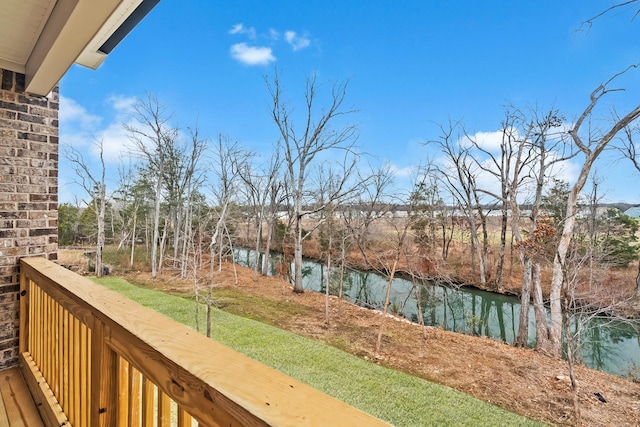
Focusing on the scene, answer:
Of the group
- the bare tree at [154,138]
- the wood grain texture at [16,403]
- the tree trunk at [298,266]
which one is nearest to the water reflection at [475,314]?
the tree trunk at [298,266]

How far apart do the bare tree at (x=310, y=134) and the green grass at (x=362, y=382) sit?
530cm

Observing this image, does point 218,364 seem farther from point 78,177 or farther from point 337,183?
point 78,177

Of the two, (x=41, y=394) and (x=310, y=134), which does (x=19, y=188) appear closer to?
(x=41, y=394)

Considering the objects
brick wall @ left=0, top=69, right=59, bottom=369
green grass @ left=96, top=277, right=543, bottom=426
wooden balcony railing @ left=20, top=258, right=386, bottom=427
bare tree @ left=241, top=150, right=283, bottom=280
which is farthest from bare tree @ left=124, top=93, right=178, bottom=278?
wooden balcony railing @ left=20, top=258, right=386, bottom=427

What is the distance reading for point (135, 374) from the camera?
36.9 inches

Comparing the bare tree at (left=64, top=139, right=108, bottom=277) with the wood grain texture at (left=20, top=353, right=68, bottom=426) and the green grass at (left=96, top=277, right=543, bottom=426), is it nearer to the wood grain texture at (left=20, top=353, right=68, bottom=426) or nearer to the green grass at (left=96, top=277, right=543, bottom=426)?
the green grass at (left=96, top=277, right=543, bottom=426)

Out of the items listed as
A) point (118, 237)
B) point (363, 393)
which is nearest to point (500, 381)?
point (363, 393)

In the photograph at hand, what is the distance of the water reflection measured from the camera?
735cm

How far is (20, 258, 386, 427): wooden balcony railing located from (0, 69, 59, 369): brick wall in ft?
0.80

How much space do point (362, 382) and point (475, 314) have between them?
709cm

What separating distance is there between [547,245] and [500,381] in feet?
14.4

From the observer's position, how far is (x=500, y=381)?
5305 millimetres

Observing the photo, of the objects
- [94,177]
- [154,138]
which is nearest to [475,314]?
[154,138]

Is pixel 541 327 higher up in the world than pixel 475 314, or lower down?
higher up
